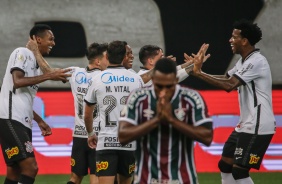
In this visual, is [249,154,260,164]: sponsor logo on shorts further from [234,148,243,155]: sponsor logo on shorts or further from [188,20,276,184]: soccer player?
[234,148,243,155]: sponsor logo on shorts

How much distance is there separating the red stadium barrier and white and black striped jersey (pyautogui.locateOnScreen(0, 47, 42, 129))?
13.1 feet

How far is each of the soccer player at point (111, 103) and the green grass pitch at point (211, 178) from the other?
148 inches

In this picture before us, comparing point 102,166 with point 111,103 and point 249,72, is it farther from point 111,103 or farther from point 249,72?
point 249,72

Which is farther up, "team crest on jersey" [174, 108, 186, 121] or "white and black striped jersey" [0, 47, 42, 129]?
"team crest on jersey" [174, 108, 186, 121]

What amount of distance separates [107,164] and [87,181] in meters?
4.02

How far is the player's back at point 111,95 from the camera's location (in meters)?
8.34

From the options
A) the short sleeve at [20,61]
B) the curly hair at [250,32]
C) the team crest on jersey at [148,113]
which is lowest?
the short sleeve at [20,61]

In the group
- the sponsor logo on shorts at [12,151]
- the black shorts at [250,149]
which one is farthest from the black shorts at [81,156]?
the black shorts at [250,149]

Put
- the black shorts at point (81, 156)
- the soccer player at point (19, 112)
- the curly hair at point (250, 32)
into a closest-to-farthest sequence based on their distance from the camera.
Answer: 1. the soccer player at point (19, 112)
2. the curly hair at point (250, 32)
3. the black shorts at point (81, 156)

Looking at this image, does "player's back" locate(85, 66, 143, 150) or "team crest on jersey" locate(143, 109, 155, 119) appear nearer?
"team crest on jersey" locate(143, 109, 155, 119)

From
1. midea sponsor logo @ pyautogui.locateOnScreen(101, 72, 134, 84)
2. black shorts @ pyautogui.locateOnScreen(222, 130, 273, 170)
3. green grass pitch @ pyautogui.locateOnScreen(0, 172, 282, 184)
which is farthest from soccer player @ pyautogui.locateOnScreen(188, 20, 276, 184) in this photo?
green grass pitch @ pyautogui.locateOnScreen(0, 172, 282, 184)

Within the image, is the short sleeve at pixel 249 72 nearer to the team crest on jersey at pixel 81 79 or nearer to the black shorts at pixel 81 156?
the team crest on jersey at pixel 81 79

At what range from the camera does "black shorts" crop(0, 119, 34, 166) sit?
8.85m

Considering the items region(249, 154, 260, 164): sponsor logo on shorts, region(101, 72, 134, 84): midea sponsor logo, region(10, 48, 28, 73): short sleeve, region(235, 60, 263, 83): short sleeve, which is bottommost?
region(249, 154, 260, 164): sponsor logo on shorts
